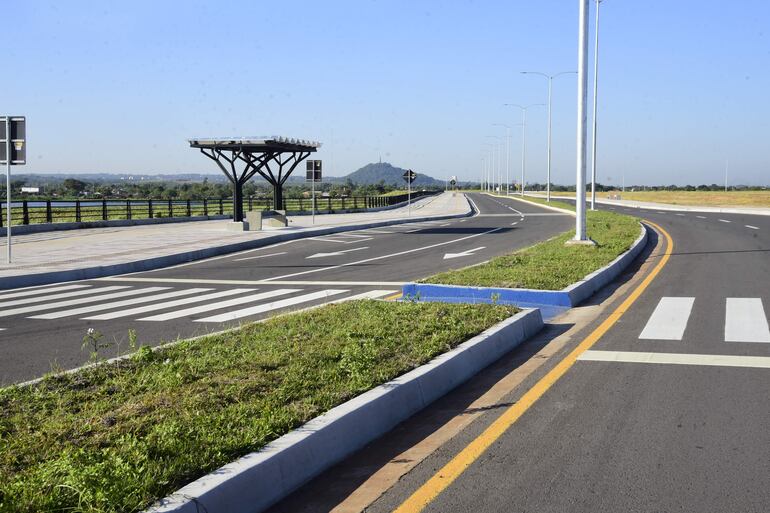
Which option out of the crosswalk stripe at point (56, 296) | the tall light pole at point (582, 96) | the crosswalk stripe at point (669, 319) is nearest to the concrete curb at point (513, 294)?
the crosswalk stripe at point (669, 319)

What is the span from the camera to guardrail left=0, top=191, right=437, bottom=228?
33.1m

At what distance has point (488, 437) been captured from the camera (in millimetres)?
5730

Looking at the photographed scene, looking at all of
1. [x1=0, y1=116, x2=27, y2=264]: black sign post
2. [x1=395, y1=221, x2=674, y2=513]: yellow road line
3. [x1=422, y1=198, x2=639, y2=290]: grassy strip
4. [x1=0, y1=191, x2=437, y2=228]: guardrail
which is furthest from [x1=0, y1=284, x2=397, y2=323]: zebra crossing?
[x1=0, y1=191, x2=437, y2=228]: guardrail

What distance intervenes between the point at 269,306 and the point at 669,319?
618 cm

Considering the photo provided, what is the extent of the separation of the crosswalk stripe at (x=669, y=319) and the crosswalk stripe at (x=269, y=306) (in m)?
5.67

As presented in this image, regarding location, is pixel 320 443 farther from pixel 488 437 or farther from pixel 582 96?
pixel 582 96

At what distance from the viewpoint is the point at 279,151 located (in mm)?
33500

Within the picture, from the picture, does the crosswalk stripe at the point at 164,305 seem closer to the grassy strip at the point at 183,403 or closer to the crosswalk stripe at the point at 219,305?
the crosswalk stripe at the point at 219,305

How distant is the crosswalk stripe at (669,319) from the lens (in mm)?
9516

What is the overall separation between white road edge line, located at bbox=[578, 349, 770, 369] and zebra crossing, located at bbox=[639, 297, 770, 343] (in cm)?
95

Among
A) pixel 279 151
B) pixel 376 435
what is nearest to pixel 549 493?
pixel 376 435

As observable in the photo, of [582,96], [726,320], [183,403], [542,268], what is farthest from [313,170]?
Answer: [183,403]

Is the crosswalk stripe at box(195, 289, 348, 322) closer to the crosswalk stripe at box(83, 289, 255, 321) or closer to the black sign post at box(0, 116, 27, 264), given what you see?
the crosswalk stripe at box(83, 289, 255, 321)

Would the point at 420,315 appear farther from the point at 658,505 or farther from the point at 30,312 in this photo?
the point at 30,312
